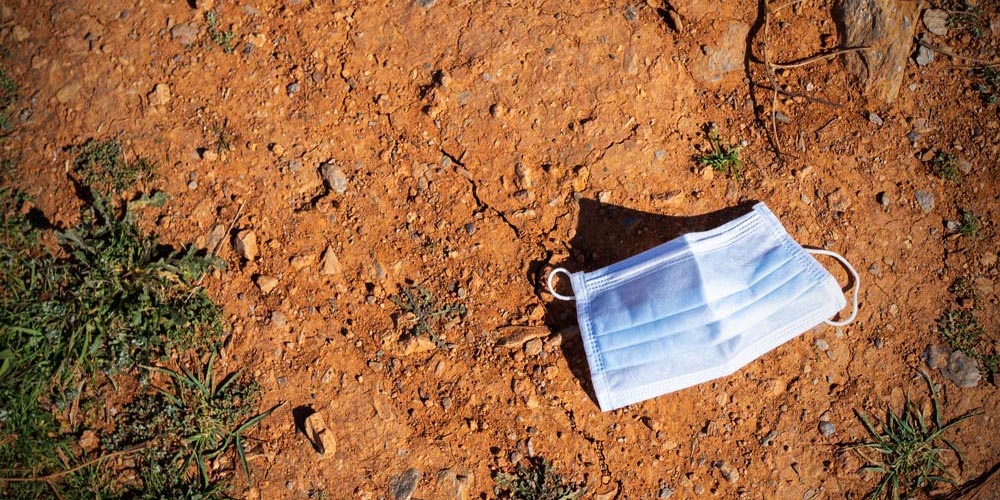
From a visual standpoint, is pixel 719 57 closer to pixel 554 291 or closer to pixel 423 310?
pixel 554 291

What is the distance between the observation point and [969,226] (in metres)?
3.48

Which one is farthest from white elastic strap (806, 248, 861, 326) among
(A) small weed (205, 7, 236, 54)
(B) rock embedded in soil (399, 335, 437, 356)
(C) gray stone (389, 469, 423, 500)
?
(A) small weed (205, 7, 236, 54)

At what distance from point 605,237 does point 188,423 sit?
245 centimetres

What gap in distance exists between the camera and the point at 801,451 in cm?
338

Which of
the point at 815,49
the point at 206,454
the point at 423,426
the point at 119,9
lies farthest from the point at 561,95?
the point at 206,454

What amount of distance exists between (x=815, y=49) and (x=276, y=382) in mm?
3505

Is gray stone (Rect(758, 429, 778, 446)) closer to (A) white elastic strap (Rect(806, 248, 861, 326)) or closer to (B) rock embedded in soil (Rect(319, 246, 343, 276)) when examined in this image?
(A) white elastic strap (Rect(806, 248, 861, 326))

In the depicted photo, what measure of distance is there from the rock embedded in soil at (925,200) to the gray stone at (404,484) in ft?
10.2

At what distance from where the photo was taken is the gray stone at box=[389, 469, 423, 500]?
3.32 meters

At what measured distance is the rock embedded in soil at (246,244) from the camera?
11.1 feet

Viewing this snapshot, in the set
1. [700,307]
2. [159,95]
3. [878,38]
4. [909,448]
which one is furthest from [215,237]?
[909,448]

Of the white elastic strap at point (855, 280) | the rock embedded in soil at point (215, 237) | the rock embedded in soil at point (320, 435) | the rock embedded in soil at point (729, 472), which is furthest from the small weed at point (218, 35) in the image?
the rock embedded in soil at point (729, 472)

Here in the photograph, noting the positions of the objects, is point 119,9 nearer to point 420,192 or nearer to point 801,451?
point 420,192

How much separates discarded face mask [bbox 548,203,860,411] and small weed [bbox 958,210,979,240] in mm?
891
